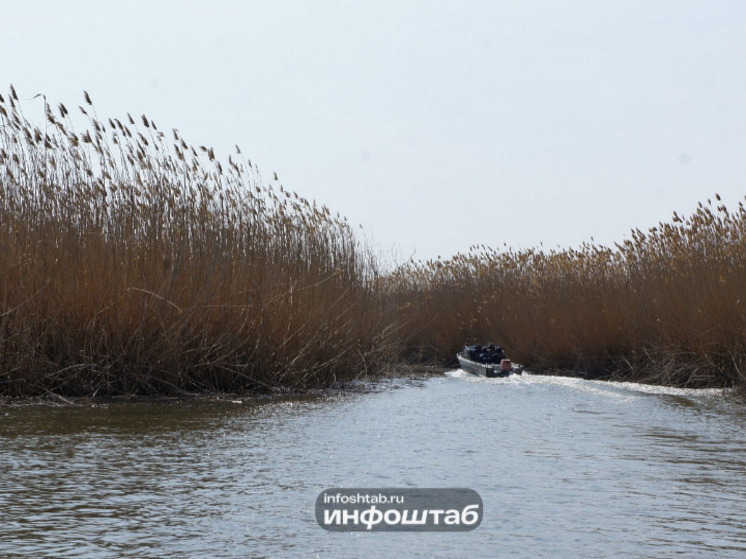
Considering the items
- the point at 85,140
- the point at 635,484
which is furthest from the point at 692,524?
the point at 85,140

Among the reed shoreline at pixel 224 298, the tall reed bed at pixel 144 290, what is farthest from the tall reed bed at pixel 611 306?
the tall reed bed at pixel 144 290

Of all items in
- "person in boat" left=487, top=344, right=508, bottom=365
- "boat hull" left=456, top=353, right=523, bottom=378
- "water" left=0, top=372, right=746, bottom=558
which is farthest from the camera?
"person in boat" left=487, top=344, right=508, bottom=365

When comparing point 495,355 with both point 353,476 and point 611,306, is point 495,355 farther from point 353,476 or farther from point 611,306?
point 353,476

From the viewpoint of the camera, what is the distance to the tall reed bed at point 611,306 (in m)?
13.8

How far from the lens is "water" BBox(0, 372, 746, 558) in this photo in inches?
174

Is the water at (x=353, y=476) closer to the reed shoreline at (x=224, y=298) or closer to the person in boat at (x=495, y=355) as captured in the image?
the reed shoreline at (x=224, y=298)

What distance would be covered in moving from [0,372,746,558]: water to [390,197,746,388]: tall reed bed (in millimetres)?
3373

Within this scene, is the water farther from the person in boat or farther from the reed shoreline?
the person in boat

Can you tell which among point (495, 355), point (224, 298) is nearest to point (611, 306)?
point (495, 355)

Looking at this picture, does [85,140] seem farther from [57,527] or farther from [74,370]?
[57,527]

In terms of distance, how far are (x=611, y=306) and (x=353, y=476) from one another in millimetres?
11622

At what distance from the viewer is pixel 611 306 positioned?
16875 mm

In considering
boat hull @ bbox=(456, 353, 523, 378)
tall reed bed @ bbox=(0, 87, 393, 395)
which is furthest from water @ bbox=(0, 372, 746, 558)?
boat hull @ bbox=(456, 353, 523, 378)

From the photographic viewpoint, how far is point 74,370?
1006 centimetres
